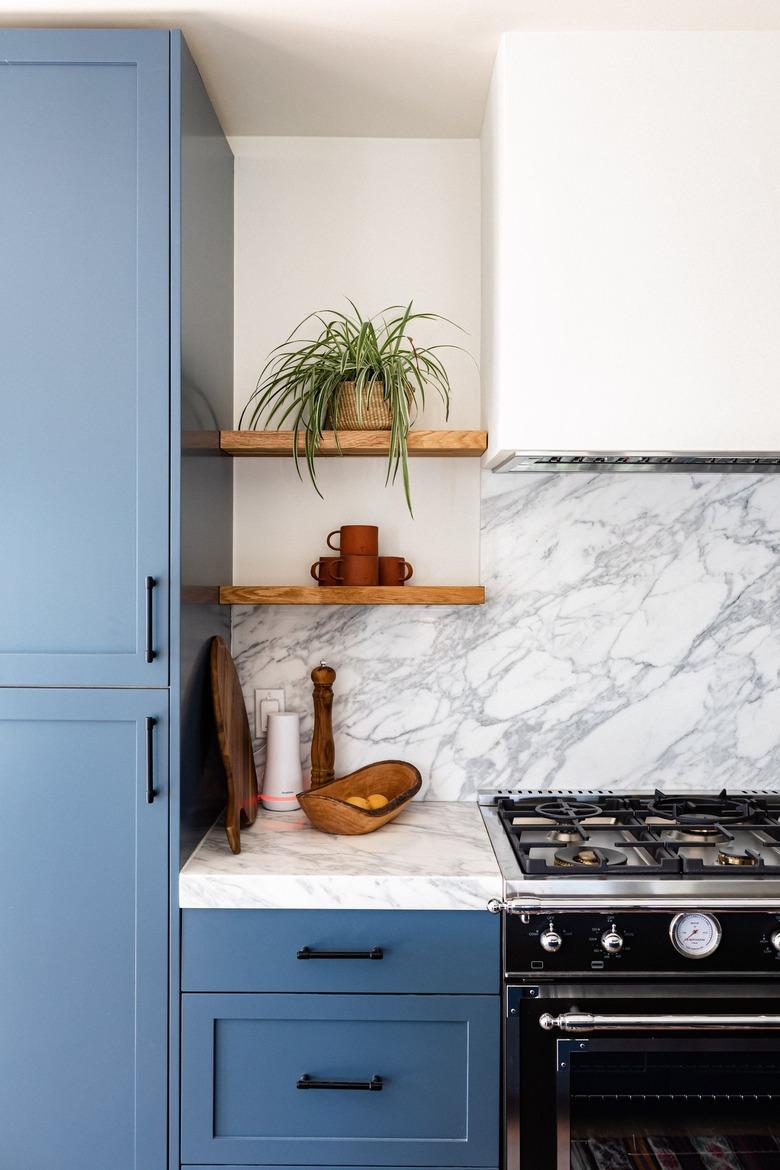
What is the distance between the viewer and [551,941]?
62.0 inches

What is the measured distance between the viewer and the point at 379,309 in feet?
7.35

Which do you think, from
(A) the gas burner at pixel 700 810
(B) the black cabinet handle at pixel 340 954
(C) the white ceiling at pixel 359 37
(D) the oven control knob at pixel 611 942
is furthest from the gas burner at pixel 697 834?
(C) the white ceiling at pixel 359 37

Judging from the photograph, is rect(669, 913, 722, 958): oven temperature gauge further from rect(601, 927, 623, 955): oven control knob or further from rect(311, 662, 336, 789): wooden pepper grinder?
rect(311, 662, 336, 789): wooden pepper grinder

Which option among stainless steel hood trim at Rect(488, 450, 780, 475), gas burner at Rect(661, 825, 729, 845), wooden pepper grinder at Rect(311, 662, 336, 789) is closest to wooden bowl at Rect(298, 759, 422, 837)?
wooden pepper grinder at Rect(311, 662, 336, 789)

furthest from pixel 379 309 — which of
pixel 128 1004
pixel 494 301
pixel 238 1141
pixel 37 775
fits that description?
pixel 238 1141

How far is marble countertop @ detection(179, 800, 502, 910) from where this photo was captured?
1.62 metres

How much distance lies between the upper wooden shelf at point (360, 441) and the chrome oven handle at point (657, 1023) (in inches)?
46.2

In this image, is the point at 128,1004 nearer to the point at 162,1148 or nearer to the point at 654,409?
the point at 162,1148

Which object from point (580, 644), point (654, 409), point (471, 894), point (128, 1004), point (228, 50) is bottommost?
point (128, 1004)

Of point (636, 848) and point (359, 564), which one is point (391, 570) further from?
point (636, 848)

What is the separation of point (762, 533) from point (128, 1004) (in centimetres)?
179

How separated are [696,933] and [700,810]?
48 cm

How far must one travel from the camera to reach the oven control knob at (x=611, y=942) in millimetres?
1574

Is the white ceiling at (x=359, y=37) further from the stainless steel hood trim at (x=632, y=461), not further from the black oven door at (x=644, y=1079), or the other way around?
the black oven door at (x=644, y=1079)
